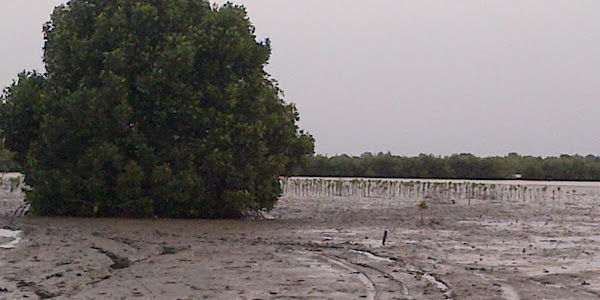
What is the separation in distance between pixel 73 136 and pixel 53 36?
3.31 metres

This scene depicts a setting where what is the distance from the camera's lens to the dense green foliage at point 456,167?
5816cm

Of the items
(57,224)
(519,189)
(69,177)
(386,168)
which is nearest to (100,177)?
(69,177)

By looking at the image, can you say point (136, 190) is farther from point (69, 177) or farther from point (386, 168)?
point (386, 168)

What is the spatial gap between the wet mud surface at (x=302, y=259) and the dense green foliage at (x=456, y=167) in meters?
35.9

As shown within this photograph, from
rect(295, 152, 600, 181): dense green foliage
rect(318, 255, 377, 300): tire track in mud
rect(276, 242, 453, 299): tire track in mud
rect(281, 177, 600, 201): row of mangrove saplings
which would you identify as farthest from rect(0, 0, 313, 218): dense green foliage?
rect(295, 152, 600, 181): dense green foliage

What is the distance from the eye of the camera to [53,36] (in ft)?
73.5

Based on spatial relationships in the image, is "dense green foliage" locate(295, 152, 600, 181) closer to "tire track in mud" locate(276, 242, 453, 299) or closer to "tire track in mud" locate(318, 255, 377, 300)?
"tire track in mud" locate(276, 242, 453, 299)

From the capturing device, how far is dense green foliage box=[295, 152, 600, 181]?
58.2 metres

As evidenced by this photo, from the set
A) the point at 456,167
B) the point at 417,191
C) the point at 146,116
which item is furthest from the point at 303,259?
the point at 456,167

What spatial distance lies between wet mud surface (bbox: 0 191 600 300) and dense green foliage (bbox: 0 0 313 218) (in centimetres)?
98

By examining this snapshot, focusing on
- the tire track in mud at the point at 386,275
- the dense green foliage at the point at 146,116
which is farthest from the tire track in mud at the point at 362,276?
the dense green foliage at the point at 146,116

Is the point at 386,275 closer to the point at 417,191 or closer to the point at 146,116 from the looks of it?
the point at 146,116

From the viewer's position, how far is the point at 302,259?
12547mm

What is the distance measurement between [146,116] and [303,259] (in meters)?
9.91
